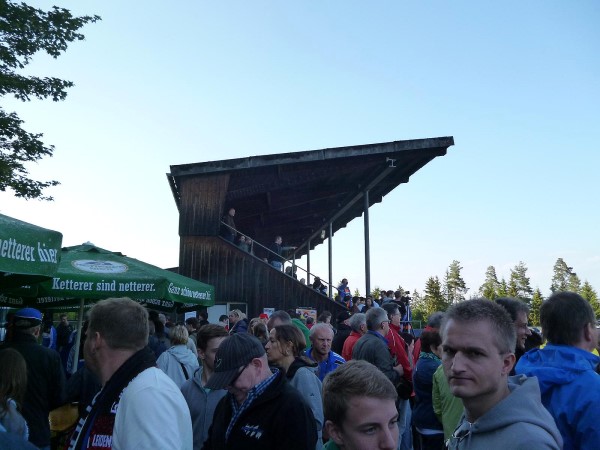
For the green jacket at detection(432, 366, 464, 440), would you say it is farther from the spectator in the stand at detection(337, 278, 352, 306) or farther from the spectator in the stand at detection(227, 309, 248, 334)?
the spectator in the stand at detection(337, 278, 352, 306)

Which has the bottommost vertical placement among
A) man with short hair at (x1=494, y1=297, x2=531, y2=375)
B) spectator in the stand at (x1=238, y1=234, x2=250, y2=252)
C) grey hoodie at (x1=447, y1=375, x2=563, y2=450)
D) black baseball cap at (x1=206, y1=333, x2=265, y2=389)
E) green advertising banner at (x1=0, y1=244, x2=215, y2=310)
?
grey hoodie at (x1=447, y1=375, x2=563, y2=450)

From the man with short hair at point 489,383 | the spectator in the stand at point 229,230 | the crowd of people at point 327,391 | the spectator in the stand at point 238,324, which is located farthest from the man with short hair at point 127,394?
the spectator in the stand at point 229,230

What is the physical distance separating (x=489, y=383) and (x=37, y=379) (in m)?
4.81

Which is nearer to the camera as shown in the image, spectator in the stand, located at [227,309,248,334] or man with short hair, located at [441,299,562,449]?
man with short hair, located at [441,299,562,449]

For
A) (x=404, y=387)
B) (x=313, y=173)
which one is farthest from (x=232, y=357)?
(x=313, y=173)

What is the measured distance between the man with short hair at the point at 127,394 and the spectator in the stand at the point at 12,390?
75.2 inches

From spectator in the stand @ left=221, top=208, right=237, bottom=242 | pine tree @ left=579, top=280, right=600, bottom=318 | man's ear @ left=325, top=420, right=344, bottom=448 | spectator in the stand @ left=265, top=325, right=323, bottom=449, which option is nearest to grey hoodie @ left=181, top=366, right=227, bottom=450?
spectator in the stand @ left=265, top=325, right=323, bottom=449

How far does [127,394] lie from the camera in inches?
103

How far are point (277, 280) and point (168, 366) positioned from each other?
15.5m

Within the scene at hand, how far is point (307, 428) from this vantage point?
9.96 feet

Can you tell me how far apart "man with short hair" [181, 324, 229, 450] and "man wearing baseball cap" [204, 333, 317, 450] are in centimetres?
108

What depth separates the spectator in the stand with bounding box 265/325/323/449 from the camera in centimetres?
453

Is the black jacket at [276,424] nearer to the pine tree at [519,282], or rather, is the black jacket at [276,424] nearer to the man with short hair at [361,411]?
the man with short hair at [361,411]

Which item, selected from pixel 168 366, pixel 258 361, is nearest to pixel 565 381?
pixel 258 361
